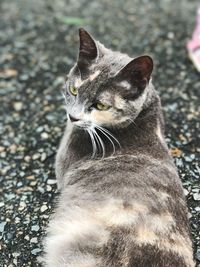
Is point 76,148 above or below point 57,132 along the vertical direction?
above

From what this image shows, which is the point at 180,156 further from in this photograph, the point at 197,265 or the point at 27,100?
the point at 27,100

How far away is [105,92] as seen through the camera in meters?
3.05

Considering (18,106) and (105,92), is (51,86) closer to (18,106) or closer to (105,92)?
(18,106)

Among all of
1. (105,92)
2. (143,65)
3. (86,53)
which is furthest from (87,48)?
(143,65)

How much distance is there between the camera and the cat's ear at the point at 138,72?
2918 mm

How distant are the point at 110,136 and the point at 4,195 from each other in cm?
111

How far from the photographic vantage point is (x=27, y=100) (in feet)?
15.3

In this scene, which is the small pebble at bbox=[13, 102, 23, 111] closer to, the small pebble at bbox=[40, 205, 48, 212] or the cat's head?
the small pebble at bbox=[40, 205, 48, 212]

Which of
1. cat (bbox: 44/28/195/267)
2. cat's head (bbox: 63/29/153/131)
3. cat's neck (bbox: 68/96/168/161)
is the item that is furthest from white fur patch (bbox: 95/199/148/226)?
cat's head (bbox: 63/29/153/131)

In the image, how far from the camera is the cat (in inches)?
103

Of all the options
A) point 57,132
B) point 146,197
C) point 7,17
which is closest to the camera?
point 146,197

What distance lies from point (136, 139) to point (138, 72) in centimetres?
47

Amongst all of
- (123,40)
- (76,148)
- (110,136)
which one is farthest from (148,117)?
(123,40)

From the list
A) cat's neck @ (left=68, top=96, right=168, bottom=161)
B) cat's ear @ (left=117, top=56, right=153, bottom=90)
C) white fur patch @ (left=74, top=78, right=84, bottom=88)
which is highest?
cat's ear @ (left=117, top=56, right=153, bottom=90)
